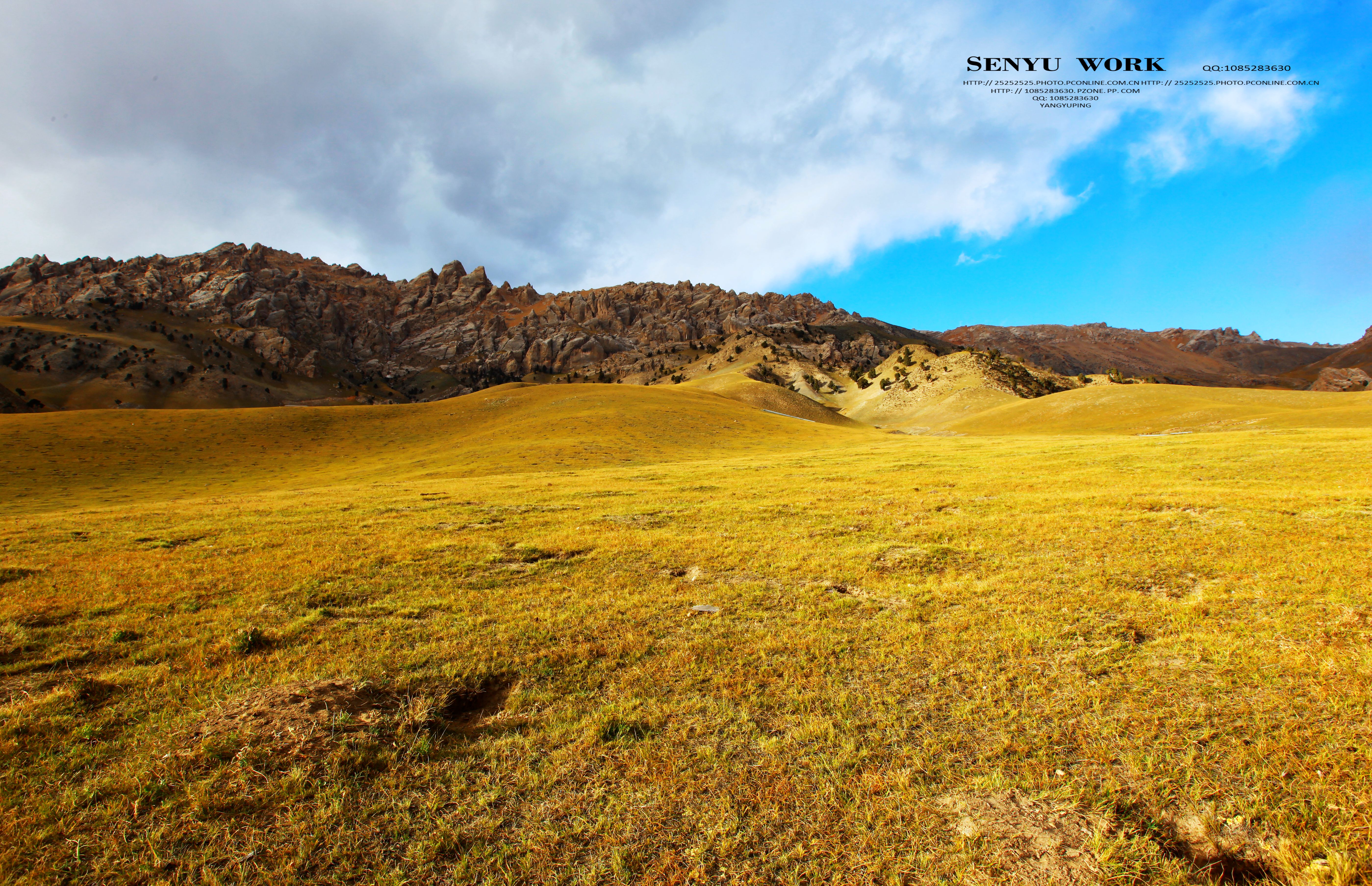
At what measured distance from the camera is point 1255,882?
4441mm

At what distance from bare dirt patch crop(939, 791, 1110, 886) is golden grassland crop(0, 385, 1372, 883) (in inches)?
2.3

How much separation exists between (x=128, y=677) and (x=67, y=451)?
202ft

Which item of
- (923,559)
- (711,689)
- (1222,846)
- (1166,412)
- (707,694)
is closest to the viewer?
(1222,846)

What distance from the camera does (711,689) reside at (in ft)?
24.8

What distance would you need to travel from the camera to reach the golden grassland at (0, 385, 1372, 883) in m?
4.85

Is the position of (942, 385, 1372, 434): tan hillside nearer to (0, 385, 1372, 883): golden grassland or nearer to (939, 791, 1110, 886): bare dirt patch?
(0, 385, 1372, 883): golden grassland

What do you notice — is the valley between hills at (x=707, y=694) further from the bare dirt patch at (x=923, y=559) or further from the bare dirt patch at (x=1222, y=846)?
the bare dirt patch at (x=923, y=559)

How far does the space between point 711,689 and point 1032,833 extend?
12.7ft

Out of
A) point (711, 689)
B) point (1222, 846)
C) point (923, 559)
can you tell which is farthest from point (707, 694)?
point (923, 559)

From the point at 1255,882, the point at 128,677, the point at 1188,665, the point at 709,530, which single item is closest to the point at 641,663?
the point at 1255,882

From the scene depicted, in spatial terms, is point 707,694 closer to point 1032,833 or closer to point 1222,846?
point 1032,833

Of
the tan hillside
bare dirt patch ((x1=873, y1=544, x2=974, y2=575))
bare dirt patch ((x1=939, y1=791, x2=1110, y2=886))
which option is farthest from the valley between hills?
the tan hillside

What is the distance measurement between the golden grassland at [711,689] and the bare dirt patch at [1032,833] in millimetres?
59

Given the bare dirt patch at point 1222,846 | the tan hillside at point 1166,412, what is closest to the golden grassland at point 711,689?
the bare dirt patch at point 1222,846
